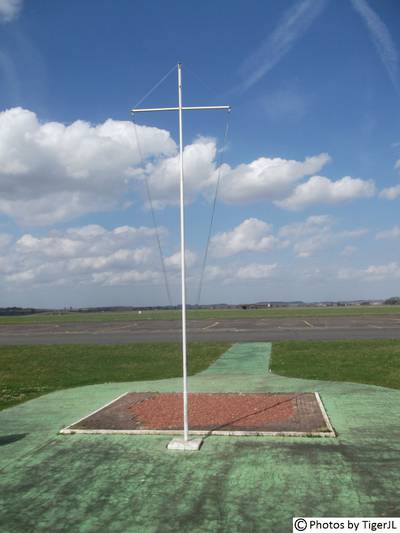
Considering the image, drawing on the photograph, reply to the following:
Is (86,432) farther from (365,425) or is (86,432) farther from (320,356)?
(320,356)

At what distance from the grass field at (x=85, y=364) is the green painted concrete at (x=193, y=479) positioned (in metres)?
5.24

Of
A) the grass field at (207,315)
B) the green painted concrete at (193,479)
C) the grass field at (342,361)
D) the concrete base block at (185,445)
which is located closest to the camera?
the green painted concrete at (193,479)

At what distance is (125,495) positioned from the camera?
20.9 feet

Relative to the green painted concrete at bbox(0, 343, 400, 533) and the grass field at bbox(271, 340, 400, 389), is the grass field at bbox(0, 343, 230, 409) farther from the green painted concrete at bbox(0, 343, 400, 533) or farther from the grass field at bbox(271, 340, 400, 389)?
the green painted concrete at bbox(0, 343, 400, 533)

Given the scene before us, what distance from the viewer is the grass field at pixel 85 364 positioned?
52.6ft

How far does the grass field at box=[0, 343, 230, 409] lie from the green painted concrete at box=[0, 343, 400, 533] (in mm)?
5244

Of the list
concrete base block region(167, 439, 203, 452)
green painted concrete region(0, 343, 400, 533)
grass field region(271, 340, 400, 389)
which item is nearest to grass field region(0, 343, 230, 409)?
grass field region(271, 340, 400, 389)

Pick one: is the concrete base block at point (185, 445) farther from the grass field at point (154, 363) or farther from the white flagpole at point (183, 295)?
the grass field at point (154, 363)

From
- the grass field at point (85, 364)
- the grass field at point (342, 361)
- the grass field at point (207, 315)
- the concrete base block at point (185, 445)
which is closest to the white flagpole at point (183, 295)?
the concrete base block at point (185, 445)

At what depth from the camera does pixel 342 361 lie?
64.3ft

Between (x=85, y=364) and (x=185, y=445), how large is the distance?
45.4 feet

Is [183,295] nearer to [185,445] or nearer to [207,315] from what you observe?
[185,445]

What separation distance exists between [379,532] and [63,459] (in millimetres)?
5019

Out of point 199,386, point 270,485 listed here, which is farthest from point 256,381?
point 270,485
